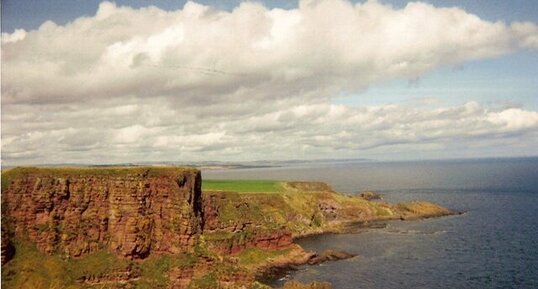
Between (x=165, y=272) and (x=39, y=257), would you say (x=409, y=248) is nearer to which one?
(x=165, y=272)

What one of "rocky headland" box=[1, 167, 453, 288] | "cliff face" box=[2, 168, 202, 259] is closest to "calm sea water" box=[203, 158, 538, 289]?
"rocky headland" box=[1, 167, 453, 288]

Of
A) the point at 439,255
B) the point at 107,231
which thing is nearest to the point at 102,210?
the point at 107,231

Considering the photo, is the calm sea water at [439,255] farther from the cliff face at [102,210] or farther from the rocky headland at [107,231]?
the cliff face at [102,210]

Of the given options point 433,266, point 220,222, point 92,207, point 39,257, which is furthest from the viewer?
point 220,222

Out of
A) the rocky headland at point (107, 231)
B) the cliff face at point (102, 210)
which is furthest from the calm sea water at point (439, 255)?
the cliff face at point (102, 210)

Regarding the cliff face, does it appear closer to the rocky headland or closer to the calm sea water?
the rocky headland

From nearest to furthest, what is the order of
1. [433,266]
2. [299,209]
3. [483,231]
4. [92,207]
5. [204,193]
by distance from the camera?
1. [92,207]
2. [433,266]
3. [204,193]
4. [483,231]
5. [299,209]

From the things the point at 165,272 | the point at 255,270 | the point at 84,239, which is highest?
the point at 84,239

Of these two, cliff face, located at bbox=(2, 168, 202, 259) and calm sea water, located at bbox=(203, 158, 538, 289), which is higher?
cliff face, located at bbox=(2, 168, 202, 259)

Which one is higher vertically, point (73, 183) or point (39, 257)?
point (73, 183)

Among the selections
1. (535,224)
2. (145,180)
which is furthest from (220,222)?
(535,224)
